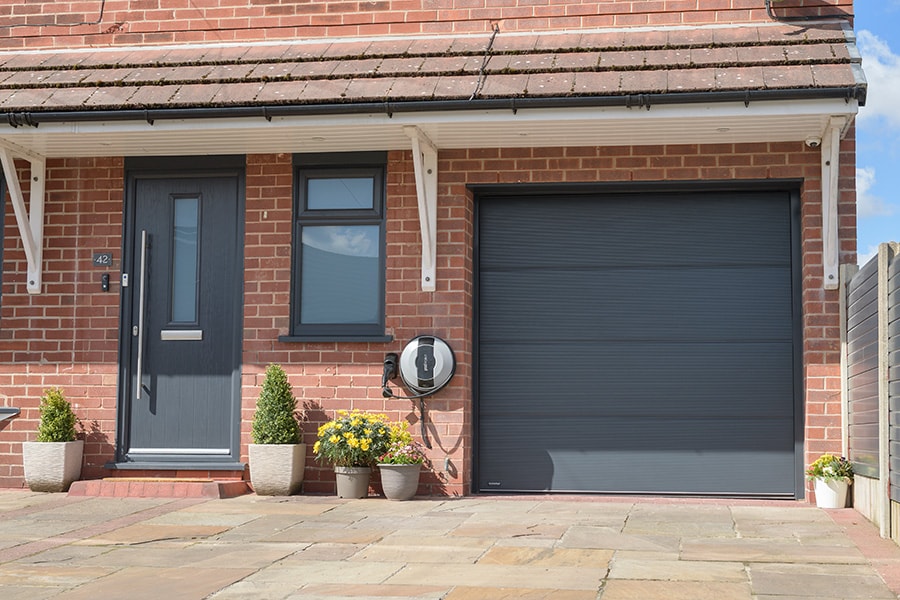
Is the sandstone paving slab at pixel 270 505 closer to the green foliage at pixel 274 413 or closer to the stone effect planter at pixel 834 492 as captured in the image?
the green foliage at pixel 274 413

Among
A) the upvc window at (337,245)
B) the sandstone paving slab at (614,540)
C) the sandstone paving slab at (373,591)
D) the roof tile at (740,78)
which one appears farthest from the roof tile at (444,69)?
the sandstone paving slab at (373,591)

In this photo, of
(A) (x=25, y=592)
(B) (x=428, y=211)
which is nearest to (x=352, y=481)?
(B) (x=428, y=211)

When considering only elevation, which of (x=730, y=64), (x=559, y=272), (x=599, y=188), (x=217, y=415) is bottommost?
(x=217, y=415)

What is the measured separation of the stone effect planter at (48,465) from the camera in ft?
32.1

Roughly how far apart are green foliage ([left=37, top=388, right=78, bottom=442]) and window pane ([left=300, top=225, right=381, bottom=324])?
210 cm

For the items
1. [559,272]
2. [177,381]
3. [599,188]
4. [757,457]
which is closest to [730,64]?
[599,188]

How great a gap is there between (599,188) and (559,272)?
0.76m

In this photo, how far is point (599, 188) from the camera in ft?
32.2

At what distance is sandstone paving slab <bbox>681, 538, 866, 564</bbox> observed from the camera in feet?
20.6

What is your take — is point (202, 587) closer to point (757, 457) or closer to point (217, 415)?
point (217, 415)

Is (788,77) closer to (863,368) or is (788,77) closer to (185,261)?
(863,368)

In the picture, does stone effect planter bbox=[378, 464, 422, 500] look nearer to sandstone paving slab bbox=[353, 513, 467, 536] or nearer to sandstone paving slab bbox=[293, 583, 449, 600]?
sandstone paving slab bbox=[353, 513, 467, 536]

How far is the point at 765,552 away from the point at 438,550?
1.79 metres

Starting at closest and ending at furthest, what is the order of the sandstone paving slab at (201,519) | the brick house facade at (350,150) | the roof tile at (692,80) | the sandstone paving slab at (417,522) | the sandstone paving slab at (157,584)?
1. the sandstone paving slab at (157,584)
2. the sandstone paving slab at (417,522)
3. the sandstone paving slab at (201,519)
4. the roof tile at (692,80)
5. the brick house facade at (350,150)
